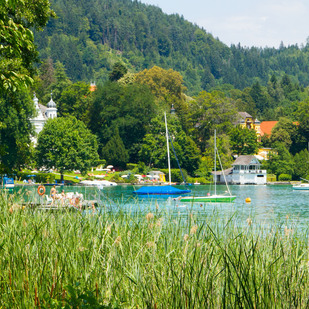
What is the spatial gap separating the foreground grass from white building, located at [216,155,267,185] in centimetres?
7356

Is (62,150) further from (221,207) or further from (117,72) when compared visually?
(221,207)

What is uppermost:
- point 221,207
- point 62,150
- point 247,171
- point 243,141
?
point 243,141

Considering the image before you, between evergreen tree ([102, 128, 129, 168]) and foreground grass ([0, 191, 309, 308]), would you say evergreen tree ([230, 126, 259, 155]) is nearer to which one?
evergreen tree ([102, 128, 129, 168])

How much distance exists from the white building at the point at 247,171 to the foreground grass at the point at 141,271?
241 ft

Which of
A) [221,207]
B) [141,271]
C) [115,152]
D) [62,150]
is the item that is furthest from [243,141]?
[141,271]

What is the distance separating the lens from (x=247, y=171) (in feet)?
262

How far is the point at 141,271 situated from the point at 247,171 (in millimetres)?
75374

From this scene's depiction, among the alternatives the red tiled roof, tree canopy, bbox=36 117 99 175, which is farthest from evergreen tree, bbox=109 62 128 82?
the red tiled roof

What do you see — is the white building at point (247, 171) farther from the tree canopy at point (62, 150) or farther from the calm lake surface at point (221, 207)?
the tree canopy at point (62, 150)

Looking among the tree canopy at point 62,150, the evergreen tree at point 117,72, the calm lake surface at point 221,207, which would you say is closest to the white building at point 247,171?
the calm lake surface at point 221,207

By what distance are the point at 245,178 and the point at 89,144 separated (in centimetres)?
2448

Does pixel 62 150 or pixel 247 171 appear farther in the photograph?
pixel 247 171

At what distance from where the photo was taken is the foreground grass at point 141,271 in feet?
16.0

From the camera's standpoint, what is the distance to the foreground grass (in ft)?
16.0
